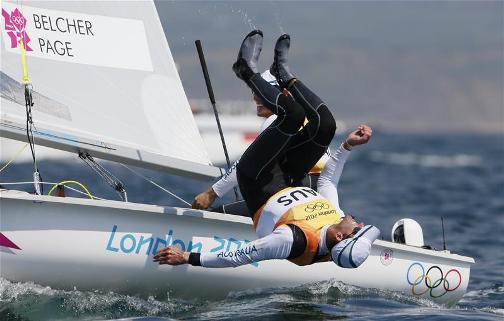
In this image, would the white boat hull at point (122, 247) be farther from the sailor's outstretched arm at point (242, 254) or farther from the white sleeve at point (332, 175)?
the white sleeve at point (332, 175)

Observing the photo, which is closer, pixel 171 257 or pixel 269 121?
pixel 171 257

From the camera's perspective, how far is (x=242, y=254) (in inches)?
257

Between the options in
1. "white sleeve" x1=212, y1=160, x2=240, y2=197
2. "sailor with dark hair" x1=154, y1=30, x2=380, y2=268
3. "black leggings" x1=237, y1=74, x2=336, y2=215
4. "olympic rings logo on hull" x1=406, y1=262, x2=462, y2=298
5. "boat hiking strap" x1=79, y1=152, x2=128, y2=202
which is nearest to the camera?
"sailor with dark hair" x1=154, y1=30, x2=380, y2=268

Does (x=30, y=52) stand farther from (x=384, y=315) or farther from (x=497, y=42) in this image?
(x=497, y=42)

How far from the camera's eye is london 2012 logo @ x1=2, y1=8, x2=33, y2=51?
23.4 feet

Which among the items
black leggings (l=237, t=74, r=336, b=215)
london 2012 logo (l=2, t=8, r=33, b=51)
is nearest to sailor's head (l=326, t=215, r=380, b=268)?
black leggings (l=237, t=74, r=336, b=215)

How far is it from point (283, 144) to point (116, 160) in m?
1.17

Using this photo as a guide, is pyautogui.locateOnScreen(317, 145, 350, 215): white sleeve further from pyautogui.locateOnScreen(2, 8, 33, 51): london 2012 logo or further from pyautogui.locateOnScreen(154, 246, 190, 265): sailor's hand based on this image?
pyautogui.locateOnScreen(2, 8, 33, 51): london 2012 logo

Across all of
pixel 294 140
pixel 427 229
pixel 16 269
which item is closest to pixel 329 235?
pixel 294 140

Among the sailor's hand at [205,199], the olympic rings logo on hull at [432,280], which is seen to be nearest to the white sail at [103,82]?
the sailor's hand at [205,199]

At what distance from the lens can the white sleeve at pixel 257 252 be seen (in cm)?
645

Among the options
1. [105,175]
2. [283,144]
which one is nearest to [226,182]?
[283,144]

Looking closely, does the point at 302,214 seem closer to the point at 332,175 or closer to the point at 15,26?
the point at 332,175

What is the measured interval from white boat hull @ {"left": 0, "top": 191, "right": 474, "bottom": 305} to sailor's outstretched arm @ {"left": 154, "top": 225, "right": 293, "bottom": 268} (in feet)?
0.20
